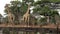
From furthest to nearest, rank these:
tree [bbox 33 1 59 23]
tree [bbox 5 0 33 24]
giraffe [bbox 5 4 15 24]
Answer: tree [bbox 5 0 33 24], giraffe [bbox 5 4 15 24], tree [bbox 33 1 59 23]

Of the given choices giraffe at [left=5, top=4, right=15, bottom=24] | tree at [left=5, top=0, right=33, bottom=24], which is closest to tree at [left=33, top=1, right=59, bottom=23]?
tree at [left=5, top=0, right=33, bottom=24]

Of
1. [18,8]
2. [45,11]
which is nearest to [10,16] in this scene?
[18,8]

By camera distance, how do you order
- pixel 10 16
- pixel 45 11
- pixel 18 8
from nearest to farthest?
pixel 45 11 < pixel 10 16 < pixel 18 8

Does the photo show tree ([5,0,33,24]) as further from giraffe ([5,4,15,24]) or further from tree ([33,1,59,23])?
tree ([33,1,59,23])

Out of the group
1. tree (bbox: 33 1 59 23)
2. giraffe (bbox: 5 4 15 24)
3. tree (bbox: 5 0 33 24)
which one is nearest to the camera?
tree (bbox: 33 1 59 23)

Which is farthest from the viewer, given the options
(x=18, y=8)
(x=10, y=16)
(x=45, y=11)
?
(x=18, y=8)

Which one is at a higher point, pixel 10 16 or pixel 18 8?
pixel 18 8

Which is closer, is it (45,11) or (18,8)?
(45,11)

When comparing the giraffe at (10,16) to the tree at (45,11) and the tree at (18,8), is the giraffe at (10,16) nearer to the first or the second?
the tree at (18,8)

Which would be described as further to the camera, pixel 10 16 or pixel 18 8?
pixel 18 8

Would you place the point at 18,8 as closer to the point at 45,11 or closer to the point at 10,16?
the point at 10,16

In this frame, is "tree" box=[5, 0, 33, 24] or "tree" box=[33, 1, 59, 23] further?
"tree" box=[5, 0, 33, 24]

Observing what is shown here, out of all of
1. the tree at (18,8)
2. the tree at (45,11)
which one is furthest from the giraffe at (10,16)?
the tree at (45,11)

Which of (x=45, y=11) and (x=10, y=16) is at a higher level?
(x=45, y=11)
